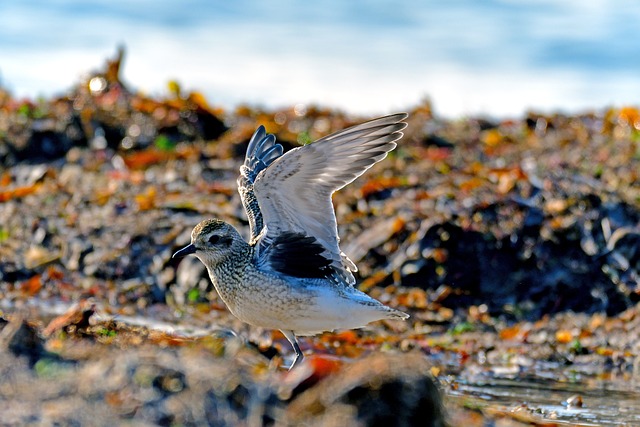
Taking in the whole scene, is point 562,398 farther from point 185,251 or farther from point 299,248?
point 185,251

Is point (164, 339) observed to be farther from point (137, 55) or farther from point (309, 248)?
point (137, 55)

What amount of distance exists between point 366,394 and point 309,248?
2997mm

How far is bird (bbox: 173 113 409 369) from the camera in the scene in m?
7.23

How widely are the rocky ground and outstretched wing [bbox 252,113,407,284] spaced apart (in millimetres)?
863

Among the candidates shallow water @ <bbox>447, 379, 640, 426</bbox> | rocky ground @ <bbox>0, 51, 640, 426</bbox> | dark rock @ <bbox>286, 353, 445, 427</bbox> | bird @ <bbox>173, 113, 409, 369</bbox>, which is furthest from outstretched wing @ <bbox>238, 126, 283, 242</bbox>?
dark rock @ <bbox>286, 353, 445, 427</bbox>

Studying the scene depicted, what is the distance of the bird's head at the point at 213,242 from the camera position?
7.62m

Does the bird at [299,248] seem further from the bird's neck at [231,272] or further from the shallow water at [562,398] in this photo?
the shallow water at [562,398]

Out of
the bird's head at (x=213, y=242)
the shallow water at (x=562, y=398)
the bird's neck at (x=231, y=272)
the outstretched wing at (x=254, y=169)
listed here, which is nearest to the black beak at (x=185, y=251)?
the bird's head at (x=213, y=242)

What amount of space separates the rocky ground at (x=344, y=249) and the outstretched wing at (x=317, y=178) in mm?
863

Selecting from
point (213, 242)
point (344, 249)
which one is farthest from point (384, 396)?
point (344, 249)

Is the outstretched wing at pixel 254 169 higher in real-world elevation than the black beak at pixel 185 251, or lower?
higher

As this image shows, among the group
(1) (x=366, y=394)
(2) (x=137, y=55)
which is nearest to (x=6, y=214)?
(1) (x=366, y=394)

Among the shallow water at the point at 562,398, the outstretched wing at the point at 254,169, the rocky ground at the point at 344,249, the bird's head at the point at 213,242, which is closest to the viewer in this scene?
the rocky ground at the point at 344,249

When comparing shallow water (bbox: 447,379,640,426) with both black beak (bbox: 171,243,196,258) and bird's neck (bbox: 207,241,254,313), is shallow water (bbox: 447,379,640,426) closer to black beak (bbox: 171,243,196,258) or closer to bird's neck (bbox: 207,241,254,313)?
bird's neck (bbox: 207,241,254,313)
